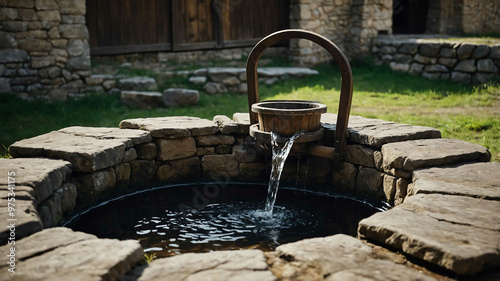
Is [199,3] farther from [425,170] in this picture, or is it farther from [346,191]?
[425,170]

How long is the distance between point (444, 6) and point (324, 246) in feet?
35.1

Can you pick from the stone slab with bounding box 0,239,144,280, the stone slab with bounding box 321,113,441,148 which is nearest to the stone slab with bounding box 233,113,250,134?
the stone slab with bounding box 321,113,441,148

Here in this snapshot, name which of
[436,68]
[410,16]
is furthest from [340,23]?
[410,16]

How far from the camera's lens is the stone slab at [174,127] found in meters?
5.46

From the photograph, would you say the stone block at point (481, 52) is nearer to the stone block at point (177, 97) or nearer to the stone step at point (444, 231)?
the stone block at point (177, 97)

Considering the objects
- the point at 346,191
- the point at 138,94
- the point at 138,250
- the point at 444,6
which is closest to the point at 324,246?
the point at 138,250

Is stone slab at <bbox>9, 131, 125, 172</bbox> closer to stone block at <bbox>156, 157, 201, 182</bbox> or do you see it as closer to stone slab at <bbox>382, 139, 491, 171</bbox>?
stone block at <bbox>156, 157, 201, 182</bbox>

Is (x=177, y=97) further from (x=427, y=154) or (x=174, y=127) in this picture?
(x=427, y=154)

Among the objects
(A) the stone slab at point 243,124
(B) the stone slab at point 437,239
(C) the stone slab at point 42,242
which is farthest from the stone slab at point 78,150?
(B) the stone slab at point 437,239

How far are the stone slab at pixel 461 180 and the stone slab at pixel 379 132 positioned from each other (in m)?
0.68

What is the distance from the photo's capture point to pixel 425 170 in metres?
4.38

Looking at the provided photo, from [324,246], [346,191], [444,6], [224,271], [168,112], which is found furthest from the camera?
[444,6]

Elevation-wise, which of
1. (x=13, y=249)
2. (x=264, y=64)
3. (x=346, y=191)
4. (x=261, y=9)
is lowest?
Result: (x=346, y=191)

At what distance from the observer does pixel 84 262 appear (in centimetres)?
279
